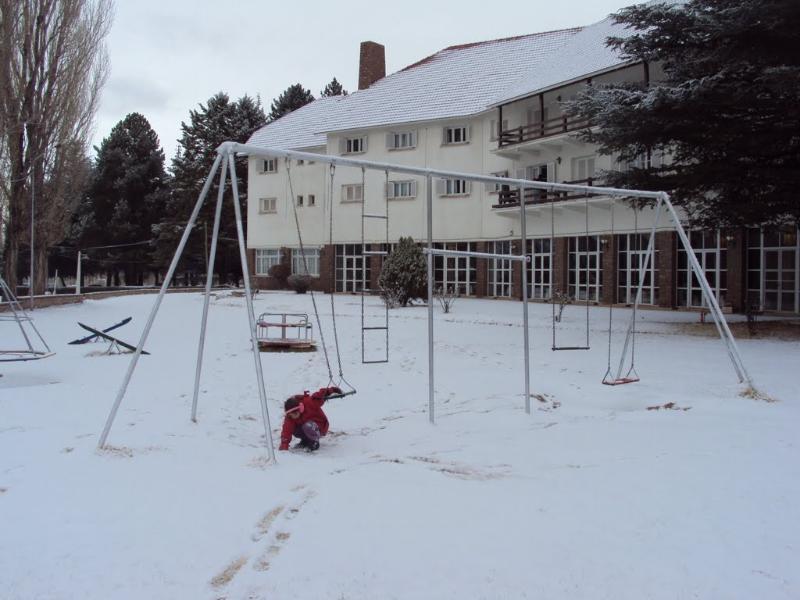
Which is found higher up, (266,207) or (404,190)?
(404,190)

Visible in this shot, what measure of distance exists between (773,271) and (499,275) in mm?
Answer: 12225

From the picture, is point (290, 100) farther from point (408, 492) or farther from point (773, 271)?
point (408, 492)

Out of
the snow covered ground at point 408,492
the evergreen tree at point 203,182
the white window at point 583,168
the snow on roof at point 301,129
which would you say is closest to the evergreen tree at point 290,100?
the evergreen tree at point 203,182

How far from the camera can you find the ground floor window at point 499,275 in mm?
32219

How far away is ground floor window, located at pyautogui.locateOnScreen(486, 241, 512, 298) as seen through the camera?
32219 millimetres

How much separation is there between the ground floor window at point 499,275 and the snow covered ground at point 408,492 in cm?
2140

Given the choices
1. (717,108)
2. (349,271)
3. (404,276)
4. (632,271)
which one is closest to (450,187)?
(349,271)

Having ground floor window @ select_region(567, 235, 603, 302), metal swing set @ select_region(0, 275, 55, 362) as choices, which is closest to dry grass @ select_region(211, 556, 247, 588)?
metal swing set @ select_region(0, 275, 55, 362)

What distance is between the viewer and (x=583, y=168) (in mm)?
28906

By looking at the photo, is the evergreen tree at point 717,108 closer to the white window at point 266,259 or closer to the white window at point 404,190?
the white window at point 404,190

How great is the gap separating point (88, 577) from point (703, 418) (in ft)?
21.8

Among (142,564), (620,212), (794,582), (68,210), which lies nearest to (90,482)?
(142,564)

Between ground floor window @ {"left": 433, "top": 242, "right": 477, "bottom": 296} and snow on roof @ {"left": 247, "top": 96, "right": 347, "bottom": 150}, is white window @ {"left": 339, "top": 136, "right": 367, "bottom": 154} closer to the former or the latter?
snow on roof @ {"left": 247, "top": 96, "right": 347, "bottom": 150}

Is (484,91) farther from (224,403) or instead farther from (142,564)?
(142,564)
